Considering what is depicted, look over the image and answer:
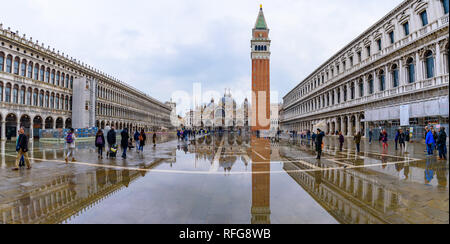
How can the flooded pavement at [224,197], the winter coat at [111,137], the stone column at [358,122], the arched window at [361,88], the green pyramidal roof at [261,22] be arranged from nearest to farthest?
the flooded pavement at [224,197]
the winter coat at [111,137]
the arched window at [361,88]
the stone column at [358,122]
the green pyramidal roof at [261,22]

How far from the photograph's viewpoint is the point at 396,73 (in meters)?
25.4

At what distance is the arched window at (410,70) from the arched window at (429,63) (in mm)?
1362

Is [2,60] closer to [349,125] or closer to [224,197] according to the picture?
[224,197]

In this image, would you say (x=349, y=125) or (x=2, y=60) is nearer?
(x=2, y=60)

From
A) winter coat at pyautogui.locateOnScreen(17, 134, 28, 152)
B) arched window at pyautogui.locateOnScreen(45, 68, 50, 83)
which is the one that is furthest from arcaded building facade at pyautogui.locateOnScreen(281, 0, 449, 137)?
arched window at pyautogui.locateOnScreen(45, 68, 50, 83)

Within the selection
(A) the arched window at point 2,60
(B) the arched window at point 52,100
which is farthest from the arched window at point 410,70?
(B) the arched window at point 52,100

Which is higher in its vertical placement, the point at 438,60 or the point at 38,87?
the point at 38,87

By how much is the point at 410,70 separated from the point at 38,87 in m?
56.2

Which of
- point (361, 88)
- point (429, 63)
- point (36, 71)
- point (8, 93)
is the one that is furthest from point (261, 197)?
point (36, 71)

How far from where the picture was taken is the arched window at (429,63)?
20.6 meters

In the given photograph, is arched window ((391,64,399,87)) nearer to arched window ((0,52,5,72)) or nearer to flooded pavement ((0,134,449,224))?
flooded pavement ((0,134,449,224))

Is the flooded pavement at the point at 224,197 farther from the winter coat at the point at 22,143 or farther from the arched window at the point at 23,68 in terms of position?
the arched window at the point at 23,68
